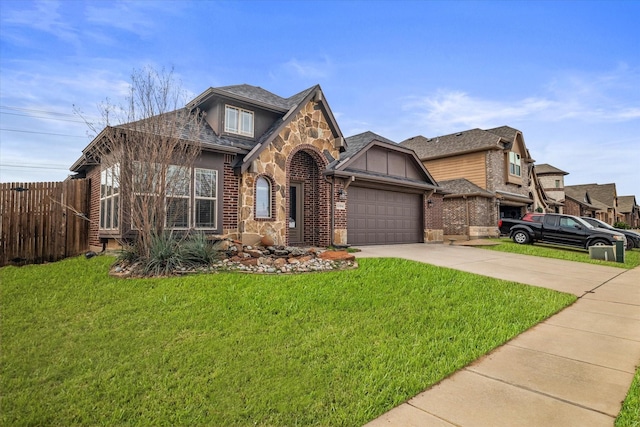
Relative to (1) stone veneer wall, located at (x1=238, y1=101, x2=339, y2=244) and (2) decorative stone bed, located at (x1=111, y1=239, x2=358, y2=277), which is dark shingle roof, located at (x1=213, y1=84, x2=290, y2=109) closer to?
(1) stone veneer wall, located at (x1=238, y1=101, x2=339, y2=244)

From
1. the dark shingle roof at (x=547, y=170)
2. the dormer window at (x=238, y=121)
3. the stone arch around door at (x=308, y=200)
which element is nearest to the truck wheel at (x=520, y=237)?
the stone arch around door at (x=308, y=200)

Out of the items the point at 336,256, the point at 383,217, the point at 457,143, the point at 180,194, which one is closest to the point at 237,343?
the point at 336,256

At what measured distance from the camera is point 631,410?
2680 millimetres

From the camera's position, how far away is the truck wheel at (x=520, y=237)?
16.6m

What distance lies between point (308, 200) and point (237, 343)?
9.43m

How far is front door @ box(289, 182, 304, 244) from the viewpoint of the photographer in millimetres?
12922

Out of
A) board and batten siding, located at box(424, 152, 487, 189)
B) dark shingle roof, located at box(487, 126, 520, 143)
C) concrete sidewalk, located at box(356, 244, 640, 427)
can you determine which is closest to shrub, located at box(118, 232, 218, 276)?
concrete sidewalk, located at box(356, 244, 640, 427)

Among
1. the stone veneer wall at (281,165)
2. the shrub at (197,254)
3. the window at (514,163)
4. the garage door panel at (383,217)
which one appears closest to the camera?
the shrub at (197,254)

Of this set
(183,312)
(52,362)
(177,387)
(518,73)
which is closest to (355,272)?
(183,312)

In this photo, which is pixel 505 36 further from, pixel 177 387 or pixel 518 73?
pixel 177 387

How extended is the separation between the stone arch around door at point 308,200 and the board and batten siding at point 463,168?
14218mm

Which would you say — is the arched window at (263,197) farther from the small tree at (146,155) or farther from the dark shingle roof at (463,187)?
the dark shingle roof at (463,187)

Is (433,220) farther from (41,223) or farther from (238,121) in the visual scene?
(41,223)

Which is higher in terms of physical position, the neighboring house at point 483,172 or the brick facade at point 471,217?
the neighboring house at point 483,172
